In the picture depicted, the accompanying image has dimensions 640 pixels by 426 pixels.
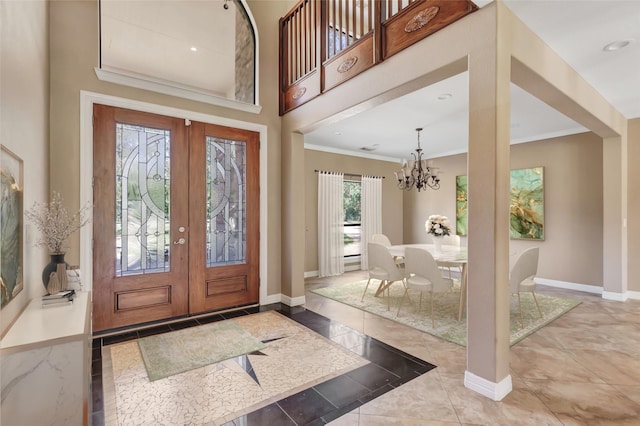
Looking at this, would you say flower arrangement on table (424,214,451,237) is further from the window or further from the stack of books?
the stack of books

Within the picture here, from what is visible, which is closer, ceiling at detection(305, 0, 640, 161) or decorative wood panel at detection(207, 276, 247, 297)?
ceiling at detection(305, 0, 640, 161)

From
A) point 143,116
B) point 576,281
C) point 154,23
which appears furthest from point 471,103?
point 576,281

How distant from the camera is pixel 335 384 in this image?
226 centimetres

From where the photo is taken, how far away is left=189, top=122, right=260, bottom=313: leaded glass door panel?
145 inches

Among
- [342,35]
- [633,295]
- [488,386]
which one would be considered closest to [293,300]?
[488,386]

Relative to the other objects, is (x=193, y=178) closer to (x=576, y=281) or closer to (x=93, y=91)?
(x=93, y=91)

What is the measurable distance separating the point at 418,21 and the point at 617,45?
1.78m

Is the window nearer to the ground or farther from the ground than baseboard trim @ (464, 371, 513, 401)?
farther from the ground

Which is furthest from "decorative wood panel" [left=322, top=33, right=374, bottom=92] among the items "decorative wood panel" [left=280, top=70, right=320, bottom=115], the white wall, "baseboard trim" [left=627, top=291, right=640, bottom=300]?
"baseboard trim" [left=627, top=291, right=640, bottom=300]

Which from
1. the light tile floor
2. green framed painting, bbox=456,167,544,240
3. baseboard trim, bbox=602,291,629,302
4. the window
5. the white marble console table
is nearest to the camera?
the white marble console table

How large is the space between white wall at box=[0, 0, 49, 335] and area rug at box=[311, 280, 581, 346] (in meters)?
3.32

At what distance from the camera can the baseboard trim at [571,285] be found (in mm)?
4871

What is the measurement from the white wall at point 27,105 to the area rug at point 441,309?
3.32m

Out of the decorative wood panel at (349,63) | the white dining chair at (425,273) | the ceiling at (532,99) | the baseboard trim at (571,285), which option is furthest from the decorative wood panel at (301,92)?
the baseboard trim at (571,285)
